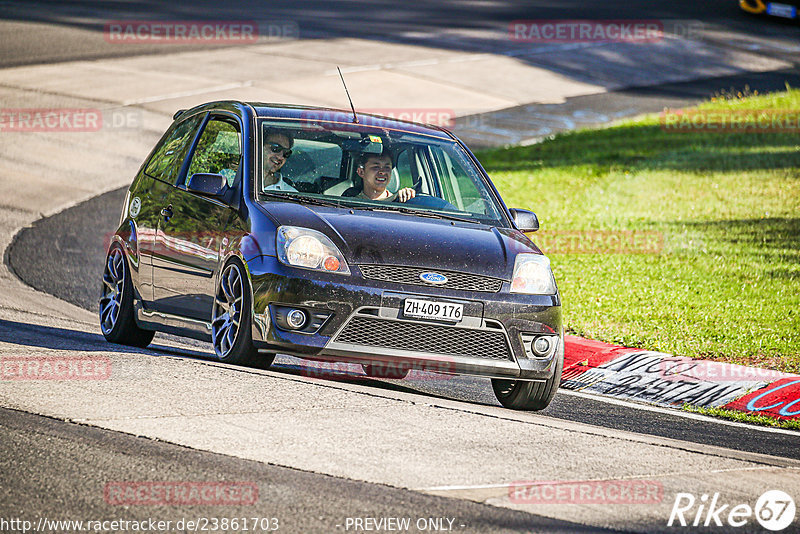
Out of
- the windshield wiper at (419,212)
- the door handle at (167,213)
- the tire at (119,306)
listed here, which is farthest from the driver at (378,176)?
the tire at (119,306)

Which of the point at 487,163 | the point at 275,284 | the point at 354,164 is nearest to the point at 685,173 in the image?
the point at 487,163

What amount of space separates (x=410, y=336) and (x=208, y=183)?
1787 mm

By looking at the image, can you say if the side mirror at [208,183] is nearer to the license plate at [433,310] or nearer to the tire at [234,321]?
the tire at [234,321]

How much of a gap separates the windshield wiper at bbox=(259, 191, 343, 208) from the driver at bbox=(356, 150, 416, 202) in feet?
1.50

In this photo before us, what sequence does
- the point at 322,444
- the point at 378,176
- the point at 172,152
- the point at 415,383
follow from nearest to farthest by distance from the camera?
the point at 322,444
the point at 378,176
the point at 415,383
the point at 172,152

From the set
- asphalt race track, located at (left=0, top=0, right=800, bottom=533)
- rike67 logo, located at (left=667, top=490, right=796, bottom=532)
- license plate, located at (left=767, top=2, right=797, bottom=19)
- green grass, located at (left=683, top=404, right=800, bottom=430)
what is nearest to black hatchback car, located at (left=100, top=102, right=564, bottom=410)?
asphalt race track, located at (left=0, top=0, right=800, bottom=533)

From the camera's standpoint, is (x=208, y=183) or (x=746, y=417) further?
(x=746, y=417)

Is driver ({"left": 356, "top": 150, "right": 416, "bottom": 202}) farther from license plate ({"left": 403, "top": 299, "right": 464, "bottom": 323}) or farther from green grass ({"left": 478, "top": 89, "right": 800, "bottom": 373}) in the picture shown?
green grass ({"left": 478, "top": 89, "right": 800, "bottom": 373})

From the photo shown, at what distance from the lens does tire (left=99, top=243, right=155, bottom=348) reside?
9297 millimetres

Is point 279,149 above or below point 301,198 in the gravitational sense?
above

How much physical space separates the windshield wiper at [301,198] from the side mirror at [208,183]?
0.95ft

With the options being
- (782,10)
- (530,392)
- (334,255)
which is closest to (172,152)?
(334,255)

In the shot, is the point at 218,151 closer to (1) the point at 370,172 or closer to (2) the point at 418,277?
(1) the point at 370,172

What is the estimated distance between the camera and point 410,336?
7.41m
